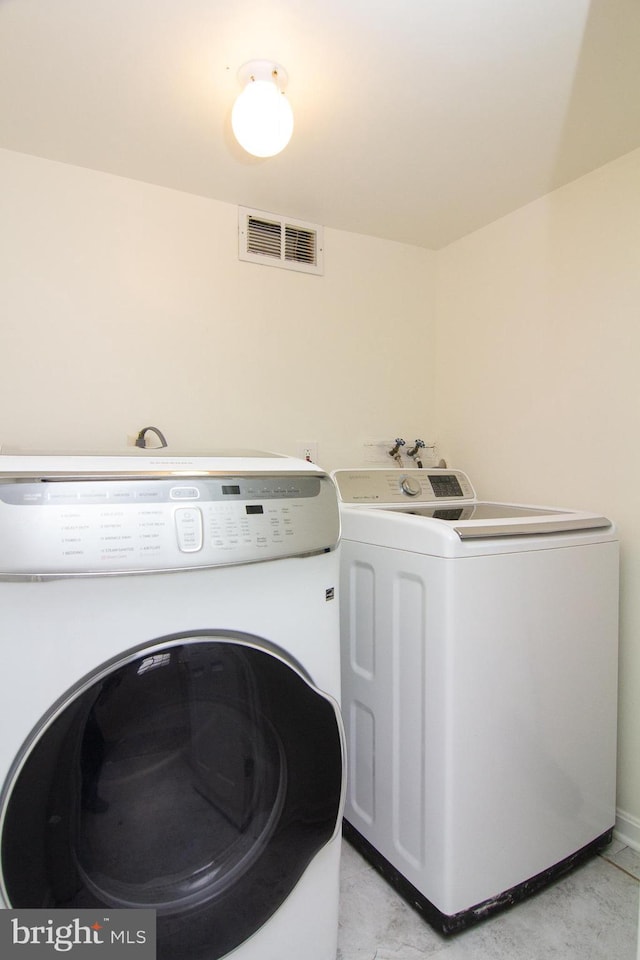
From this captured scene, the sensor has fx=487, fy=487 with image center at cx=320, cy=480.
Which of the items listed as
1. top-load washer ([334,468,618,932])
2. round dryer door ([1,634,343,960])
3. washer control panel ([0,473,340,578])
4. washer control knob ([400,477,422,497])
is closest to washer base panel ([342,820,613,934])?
top-load washer ([334,468,618,932])

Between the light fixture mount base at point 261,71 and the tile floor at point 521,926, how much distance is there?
2051 millimetres

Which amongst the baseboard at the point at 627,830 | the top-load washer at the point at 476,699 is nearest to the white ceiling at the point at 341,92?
the top-load washer at the point at 476,699

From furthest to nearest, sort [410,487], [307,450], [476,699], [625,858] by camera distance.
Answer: [307,450] < [410,487] < [625,858] < [476,699]

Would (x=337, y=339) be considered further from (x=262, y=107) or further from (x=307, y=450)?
(x=262, y=107)

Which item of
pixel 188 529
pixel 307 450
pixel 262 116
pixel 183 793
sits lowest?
pixel 183 793

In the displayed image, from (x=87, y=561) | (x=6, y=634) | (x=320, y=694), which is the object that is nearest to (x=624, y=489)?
(x=320, y=694)

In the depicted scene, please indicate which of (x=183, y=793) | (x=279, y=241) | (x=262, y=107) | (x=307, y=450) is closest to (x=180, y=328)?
(x=279, y=241)

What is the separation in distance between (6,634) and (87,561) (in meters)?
0.15

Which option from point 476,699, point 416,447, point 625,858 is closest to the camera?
point 476,699

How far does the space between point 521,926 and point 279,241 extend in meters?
Result: 2.20

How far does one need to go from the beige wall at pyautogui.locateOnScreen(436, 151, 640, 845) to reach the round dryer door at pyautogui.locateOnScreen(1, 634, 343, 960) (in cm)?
111

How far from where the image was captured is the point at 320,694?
3.07ft

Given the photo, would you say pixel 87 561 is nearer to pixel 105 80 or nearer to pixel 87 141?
pixel 105 80

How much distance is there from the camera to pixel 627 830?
1.45m
